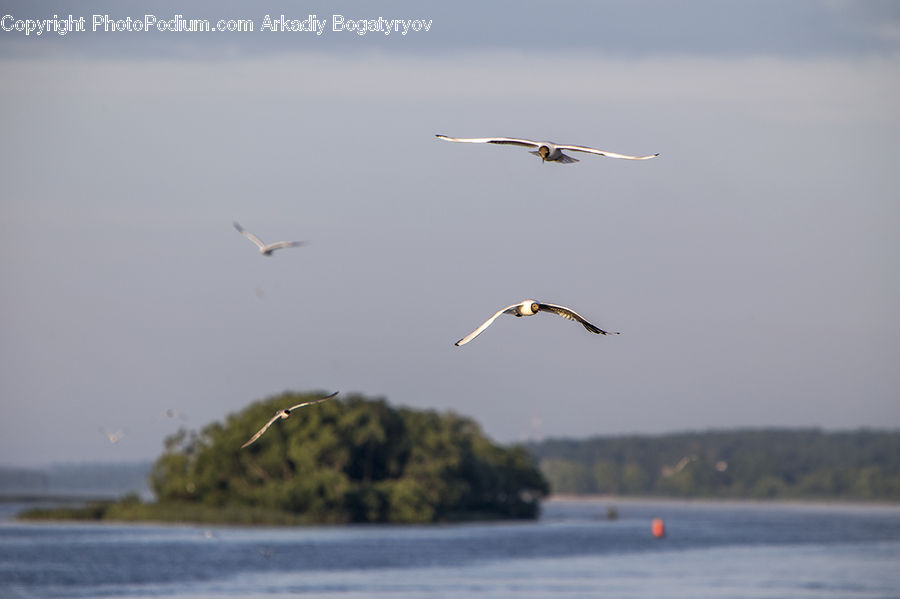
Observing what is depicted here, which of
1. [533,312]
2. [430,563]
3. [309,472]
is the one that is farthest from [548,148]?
[309,472]

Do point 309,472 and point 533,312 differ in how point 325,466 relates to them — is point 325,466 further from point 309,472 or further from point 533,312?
point 533,312

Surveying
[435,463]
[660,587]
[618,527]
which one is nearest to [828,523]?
[618,527]

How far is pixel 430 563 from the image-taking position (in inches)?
3278

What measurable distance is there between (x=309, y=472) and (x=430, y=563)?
33.3 metres

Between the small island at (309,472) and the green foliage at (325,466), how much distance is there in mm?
83

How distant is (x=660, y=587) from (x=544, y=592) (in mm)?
6563

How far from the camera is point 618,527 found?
146750mm

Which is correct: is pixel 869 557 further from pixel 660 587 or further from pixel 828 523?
pixel 828 523

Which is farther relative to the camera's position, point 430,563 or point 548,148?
point 430,563

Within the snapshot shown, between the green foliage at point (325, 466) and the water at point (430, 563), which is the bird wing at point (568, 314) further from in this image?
the green foliage at point (325, 466)

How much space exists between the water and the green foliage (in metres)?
2.33

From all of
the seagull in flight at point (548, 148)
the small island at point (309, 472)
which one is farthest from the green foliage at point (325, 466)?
the seagull in flight at point (548, 148)

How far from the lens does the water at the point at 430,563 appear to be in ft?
219

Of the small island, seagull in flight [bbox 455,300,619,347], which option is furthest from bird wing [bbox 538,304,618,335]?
the small island
